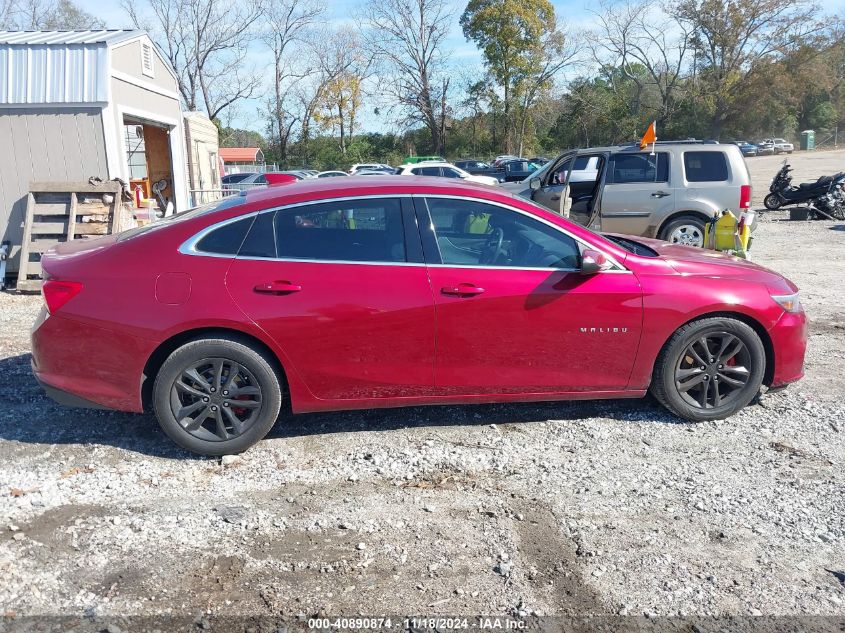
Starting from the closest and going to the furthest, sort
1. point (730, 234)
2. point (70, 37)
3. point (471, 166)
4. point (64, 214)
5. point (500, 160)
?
1. point (730, 234)
2. point (64, 214)
3. point (70, 37)
4. point (471, 166)
5. point (500, 160)

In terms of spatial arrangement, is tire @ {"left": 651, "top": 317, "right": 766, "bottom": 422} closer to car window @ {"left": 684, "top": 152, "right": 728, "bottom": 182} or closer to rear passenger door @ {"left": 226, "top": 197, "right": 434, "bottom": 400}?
rear passenger door @ {"left": 226, "top": 197, "right": 434, "bottom": 400}

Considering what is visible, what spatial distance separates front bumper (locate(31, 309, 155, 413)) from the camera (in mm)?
4105

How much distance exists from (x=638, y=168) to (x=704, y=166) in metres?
0.98

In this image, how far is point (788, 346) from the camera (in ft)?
15.3

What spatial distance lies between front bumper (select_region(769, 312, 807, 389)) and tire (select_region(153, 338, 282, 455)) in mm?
3349

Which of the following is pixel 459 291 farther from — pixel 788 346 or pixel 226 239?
pixel 788 346

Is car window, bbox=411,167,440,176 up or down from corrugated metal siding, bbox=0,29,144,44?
down

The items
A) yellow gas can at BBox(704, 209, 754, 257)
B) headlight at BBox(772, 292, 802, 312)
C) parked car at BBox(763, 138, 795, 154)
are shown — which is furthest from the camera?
parked car at BBox(763, 138, 795, 154)

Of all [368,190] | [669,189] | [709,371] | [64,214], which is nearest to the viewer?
[368,190]

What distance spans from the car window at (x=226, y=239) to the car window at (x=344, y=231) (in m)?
0.21

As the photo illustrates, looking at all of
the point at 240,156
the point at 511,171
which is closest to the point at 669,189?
the point at 511,171

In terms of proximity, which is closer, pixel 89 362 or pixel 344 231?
pixel 89 362

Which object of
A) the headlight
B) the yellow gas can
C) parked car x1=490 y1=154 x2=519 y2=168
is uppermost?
parked car x1=490 y1=154 x2=519 y2=168

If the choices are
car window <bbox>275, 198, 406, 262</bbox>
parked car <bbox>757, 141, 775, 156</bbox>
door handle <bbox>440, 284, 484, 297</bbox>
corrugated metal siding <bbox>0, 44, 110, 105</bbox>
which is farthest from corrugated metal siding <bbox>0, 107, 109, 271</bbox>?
parked car <bbox>757, 141, 775, 156</bbox>
